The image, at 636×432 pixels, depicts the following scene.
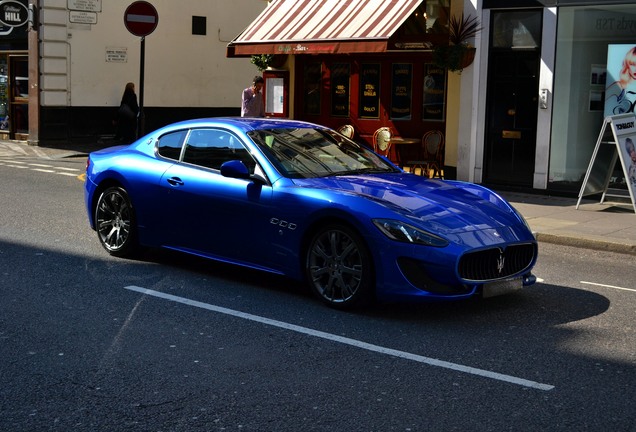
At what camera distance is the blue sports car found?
6.73 m

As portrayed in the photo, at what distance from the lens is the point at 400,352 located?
236 inches

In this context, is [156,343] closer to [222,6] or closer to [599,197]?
[599,197]

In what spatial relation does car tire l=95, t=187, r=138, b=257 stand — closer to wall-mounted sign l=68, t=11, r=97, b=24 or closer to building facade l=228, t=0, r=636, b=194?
building facade l=228, t=0, r=636, b=194

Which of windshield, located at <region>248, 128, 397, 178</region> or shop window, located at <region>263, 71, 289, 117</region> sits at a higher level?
shop window, located at <region>263, 71, 289, 117</region>

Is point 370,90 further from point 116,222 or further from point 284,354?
point 284,354

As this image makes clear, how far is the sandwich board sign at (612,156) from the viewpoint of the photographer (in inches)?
500

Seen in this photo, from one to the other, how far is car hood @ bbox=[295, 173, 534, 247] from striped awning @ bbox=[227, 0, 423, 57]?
25.7 feet

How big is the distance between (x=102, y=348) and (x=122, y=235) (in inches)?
122

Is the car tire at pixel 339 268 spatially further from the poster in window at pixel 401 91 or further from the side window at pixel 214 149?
the poster in window at pixel 401 91

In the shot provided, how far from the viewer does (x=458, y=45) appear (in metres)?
15.8

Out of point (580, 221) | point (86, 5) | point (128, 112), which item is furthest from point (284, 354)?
point (86, 5)

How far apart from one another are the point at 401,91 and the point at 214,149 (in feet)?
32.0

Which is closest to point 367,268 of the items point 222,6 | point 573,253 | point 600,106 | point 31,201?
point 573,253

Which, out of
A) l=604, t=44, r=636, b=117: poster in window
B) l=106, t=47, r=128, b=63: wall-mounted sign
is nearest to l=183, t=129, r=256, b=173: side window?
l=604, t=44, r=636, b=117: poster in window
